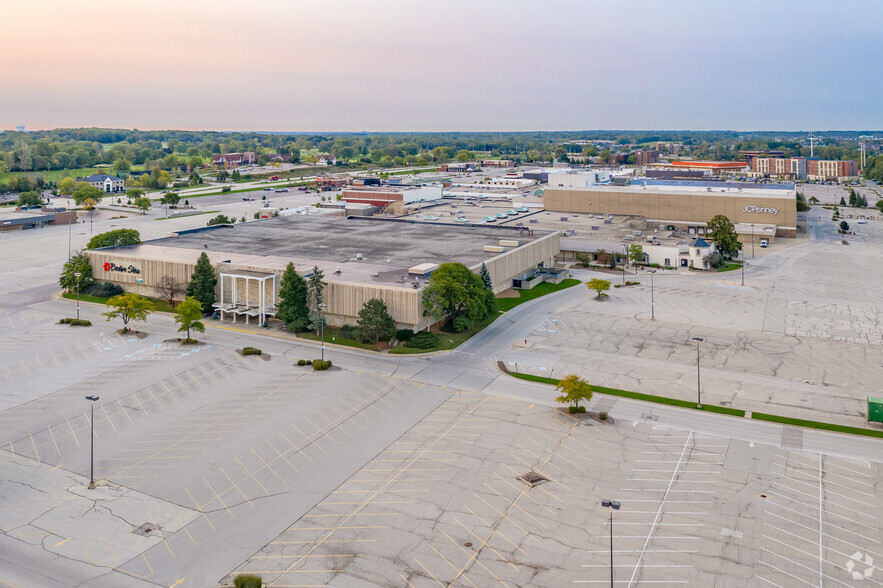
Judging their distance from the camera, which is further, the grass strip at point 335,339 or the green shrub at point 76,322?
the green shrub at point 76,322

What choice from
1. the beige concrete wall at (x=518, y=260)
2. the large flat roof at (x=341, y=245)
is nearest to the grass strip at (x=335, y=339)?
the large flat roof at (x=341, y=245)

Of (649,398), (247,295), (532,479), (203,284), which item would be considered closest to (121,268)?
(203,284)

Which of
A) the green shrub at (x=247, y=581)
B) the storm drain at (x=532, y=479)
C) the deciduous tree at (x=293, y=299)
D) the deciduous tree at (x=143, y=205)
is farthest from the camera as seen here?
the deciduous tree at (x=143, y=205)

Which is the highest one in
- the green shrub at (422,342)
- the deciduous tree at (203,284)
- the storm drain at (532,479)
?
the deciduous tree at (203,284)

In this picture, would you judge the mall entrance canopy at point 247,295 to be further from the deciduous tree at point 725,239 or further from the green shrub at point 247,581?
the deciduous tree at point 725,239

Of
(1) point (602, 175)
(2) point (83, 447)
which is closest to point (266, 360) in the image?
(2) point (83, 447)

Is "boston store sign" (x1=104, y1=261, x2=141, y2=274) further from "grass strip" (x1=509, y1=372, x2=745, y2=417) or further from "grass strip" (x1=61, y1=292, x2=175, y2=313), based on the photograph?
"grass strip" (x1=509, y1=372, x2=745, y2=417)
